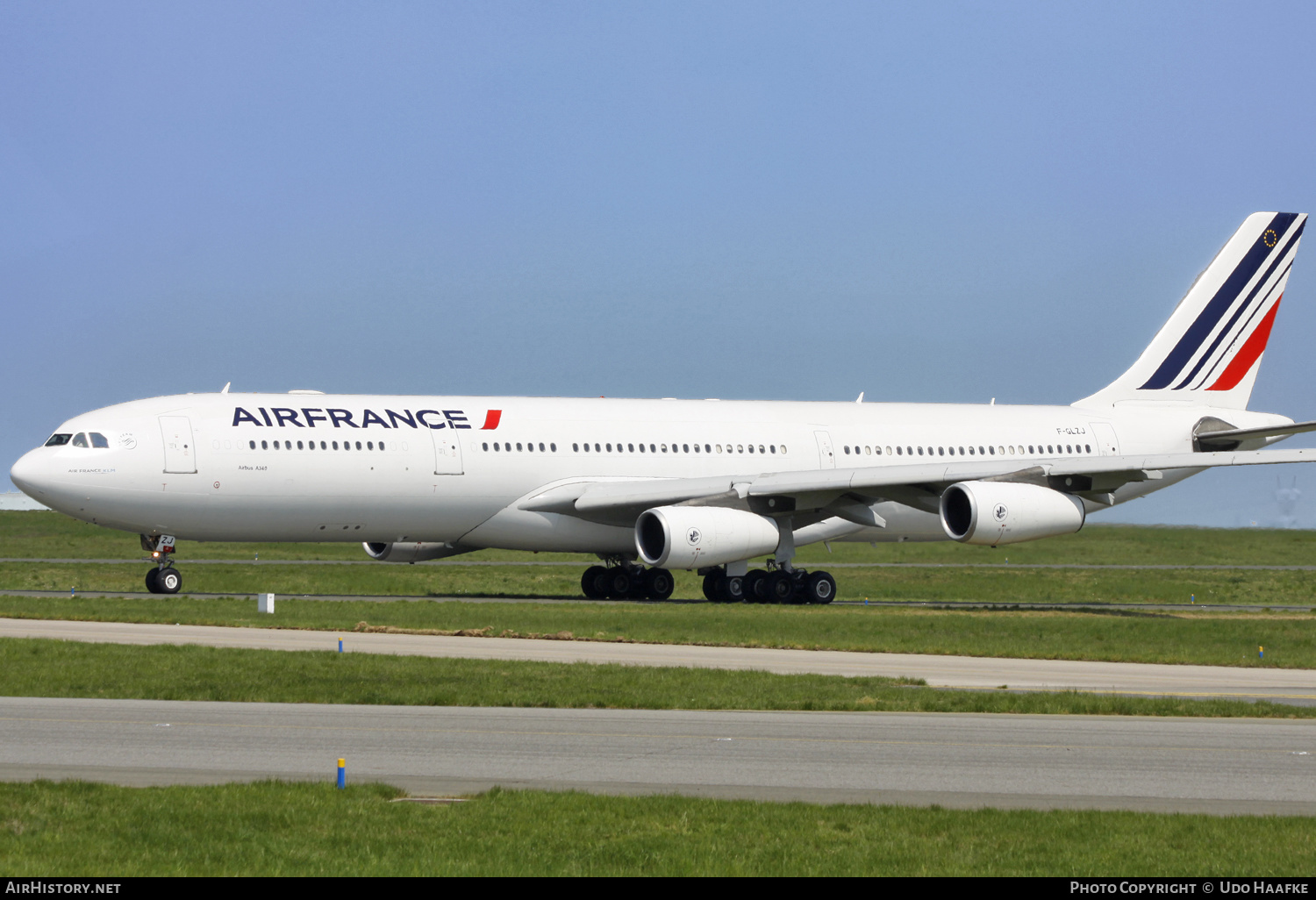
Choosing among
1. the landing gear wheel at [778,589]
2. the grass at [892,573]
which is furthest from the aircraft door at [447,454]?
the landing gear wheel at [778,589]

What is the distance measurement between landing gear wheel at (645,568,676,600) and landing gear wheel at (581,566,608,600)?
1.21 metres

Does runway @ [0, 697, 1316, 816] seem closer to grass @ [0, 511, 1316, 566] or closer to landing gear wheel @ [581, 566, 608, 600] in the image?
landing gear wheel @ [581, 566, 608, 600]

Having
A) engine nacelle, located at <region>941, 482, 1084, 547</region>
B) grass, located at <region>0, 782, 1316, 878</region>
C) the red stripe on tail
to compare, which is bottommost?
grass, located at <region>0, 782, 1316, 878</region>

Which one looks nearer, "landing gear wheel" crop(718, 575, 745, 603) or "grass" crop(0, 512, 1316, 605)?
"landing gear wheel" crop(718, 575, 745, 603)

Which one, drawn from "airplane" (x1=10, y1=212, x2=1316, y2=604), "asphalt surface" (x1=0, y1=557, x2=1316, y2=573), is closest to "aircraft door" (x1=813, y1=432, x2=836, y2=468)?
"airplane" (x1=10, y1=212, x2=1316, y2=604)

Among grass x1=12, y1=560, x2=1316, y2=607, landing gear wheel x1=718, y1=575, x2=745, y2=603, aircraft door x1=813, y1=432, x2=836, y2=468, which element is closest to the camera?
landing gear wheel x1=718, y1=575, x2=745, y2=603

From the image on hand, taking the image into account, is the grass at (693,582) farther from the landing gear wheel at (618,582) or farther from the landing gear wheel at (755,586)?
the landing gear wheel at (755,586)

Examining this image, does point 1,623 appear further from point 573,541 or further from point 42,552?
point 42,552

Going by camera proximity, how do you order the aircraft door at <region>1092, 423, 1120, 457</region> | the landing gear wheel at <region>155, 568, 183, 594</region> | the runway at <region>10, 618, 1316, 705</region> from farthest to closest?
the aircraft door at <region>1092, 423, 1120, 457</region> → the landing gear wheel at <region>155, 568, 183, 594</region> → the runway at <region>10, 618, 1316, 705</region>

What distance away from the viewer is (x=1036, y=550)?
2426 inches

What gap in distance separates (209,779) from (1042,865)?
683cm

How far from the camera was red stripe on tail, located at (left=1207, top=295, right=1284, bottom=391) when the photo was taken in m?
51.4

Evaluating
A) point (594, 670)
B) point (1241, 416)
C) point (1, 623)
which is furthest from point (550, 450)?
point (1241, 416)

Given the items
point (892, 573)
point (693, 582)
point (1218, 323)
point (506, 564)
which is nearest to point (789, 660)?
point (693, 582)
